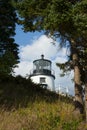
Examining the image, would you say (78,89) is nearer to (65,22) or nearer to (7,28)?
(65,22)

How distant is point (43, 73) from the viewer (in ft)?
138

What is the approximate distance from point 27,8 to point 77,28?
12.1 feet

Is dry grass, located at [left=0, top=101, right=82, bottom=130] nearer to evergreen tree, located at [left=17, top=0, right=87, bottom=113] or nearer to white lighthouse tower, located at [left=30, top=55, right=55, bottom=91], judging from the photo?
evergreen tree, located at [left=17, top=0, right=87, bottom=113]

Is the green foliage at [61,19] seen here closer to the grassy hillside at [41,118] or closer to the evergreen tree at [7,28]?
the grassy hillside at [41,118]

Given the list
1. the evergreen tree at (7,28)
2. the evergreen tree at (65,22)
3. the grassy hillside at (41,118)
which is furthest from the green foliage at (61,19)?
the evergreen tree at (7,28)

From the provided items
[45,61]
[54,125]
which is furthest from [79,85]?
[45,61]

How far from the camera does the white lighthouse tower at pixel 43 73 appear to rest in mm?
42219

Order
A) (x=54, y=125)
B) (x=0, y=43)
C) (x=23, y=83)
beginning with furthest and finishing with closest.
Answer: (x=23, y=83) → (x=0, y=43) → (x=54, y=125)

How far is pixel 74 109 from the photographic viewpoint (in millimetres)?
17531

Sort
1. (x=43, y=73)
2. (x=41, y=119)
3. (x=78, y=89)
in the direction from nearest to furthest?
1. (x=41, y=119)
2. (x=78, y=89)
3. (x=43, y=73)

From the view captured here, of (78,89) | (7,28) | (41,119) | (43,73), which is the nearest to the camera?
(41,119)

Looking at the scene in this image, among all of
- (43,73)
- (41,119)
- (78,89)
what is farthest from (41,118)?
(43,73)

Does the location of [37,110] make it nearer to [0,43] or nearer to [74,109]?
[74,109]

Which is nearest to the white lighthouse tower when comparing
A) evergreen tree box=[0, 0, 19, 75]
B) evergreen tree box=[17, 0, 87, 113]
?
evergreen tree box=[0, 0, 19, 75]
